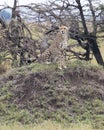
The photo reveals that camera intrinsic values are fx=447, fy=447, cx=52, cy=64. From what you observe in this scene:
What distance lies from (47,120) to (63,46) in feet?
7.87

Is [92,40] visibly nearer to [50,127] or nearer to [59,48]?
[59,48]

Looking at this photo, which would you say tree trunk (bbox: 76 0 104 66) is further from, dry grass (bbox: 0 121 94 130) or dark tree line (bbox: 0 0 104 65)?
dry grass (bbox: 0 121 94 130)

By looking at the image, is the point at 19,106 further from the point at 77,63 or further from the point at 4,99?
the point at 77,63

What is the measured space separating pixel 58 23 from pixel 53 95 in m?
6.32

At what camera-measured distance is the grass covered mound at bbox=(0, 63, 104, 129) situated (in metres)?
9.20

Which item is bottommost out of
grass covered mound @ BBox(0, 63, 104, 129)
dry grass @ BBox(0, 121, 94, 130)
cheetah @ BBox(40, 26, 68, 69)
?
dry grass @ BBox(0, 121, 94, 130)

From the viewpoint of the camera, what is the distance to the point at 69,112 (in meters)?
9.36

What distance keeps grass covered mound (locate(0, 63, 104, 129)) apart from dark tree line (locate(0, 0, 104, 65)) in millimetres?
4736

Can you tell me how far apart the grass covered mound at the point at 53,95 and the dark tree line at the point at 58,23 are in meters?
4.74

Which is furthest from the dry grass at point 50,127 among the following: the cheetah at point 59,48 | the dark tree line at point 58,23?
the dark tree line at point 58,23

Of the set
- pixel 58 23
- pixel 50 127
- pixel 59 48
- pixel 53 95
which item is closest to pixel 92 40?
pixel 58 23

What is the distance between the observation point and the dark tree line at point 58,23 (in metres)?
15.7

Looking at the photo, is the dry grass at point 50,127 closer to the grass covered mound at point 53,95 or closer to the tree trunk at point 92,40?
the grass covered mound at point 53,95

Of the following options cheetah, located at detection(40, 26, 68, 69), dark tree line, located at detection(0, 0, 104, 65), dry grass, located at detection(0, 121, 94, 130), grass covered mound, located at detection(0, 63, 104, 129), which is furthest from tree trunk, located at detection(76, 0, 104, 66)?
dry grass, located at detection(0, 121, 94, 130)
